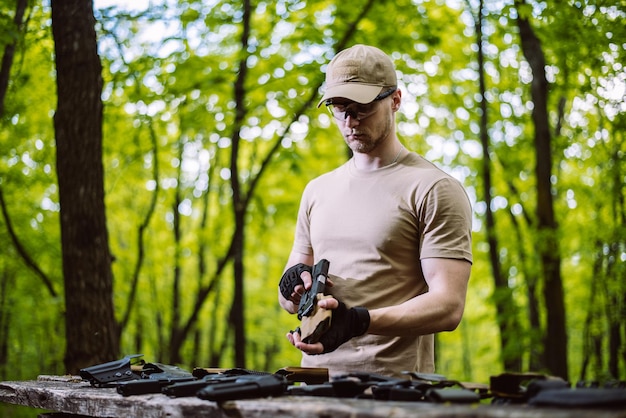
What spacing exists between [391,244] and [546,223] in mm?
6446

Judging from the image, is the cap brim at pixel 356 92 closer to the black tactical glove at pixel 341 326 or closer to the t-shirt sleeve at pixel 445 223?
the t-shirt sleeve at pixel 445 223

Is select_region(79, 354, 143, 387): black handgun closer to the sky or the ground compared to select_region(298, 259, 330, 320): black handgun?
closer to the ground

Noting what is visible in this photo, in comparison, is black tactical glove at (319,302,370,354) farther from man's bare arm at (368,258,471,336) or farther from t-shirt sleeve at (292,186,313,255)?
t-shirt sleeve at (292,186,313,255)

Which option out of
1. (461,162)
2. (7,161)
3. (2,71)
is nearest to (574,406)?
(2,71)

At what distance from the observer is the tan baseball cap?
3031 mm

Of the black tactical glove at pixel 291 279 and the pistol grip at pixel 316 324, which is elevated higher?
the black tactical glove at pixel 291 279

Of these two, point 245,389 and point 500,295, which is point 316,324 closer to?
point 245,389

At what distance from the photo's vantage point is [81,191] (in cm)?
508

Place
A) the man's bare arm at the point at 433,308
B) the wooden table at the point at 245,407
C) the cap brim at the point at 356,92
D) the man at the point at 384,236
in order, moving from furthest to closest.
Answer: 1. the cap brim at the point at 356,92
2. the man at the point at 384,236
3. the man's bare arm at the point at 433,308
4. the wooden table at the point at 245,407

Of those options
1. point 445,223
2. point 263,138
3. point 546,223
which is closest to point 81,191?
point 445,223

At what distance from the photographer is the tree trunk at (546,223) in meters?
8.41

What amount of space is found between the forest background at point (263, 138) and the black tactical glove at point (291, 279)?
2.58m

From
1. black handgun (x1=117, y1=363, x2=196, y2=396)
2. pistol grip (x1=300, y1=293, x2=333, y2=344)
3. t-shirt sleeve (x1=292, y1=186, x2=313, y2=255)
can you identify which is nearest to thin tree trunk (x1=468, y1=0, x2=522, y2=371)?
t-shirt sleeve (x1=292, y1=186, x2=313, y2=255)

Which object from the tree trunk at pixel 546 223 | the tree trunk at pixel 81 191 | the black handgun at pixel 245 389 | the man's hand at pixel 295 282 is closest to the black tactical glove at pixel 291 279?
the man's hand at pixel 295 282
